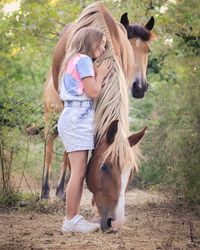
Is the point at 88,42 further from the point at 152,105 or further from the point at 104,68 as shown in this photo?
the point at 152,105

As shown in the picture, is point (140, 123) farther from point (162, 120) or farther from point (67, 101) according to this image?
point (67, 101)

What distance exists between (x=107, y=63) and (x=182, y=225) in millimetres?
1637

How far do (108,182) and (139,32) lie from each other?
365cm

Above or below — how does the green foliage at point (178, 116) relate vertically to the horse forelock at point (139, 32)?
below

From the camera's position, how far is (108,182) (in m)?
4.79

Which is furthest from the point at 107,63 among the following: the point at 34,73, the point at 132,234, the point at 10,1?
the point at 34,73

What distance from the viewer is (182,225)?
5.51 metres

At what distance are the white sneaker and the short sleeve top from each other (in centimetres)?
100

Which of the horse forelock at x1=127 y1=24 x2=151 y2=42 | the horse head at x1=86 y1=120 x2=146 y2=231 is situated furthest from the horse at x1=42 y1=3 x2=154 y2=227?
the horse forelock at x1=127 y1=24 x2=151 y2=42

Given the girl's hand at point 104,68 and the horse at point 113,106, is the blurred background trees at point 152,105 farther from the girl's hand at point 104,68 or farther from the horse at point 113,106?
the girl's hand at point 104,68

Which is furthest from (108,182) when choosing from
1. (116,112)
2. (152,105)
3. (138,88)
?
(152,105)

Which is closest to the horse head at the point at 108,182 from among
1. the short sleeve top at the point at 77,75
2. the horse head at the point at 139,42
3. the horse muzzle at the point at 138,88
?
the short sleeve top at the point at 77,75

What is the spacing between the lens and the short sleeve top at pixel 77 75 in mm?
4969

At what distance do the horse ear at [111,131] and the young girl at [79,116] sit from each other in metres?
0.20
